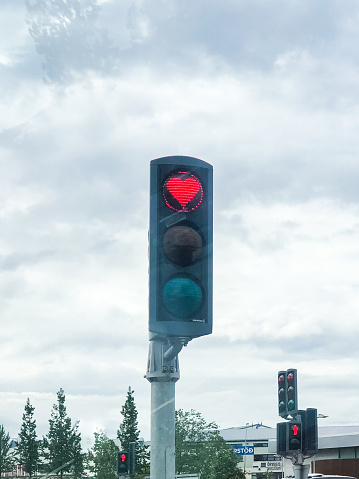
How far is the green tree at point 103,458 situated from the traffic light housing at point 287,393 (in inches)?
2401

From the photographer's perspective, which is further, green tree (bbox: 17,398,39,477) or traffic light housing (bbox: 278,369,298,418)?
green tree (bbox: 17,398,39,477)

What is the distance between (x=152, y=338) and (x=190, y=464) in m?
76.4

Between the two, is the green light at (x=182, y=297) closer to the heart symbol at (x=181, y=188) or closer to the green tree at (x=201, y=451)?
the heart symbol at (x=181, y=188)

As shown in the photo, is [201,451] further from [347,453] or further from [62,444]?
[347,453]

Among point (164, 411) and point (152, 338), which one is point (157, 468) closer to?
point (164, 411)

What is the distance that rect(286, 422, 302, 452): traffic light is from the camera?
1825 cm

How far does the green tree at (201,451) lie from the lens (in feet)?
254

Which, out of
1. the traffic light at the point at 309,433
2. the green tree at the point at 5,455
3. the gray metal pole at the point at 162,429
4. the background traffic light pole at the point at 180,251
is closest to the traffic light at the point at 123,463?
the traffic light at the point at 309,433

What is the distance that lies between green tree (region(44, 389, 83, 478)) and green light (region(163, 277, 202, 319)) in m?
84.1

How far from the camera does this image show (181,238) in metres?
4.01

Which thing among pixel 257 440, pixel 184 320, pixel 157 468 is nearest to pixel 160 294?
pixel 184 320

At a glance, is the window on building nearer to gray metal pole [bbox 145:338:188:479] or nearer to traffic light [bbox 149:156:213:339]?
gray metal pole [bbox 145:338:188:479]

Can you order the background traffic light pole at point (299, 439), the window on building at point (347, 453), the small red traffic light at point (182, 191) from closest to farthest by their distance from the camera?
the small red traffic light at point (182, 191), the background traffic light pole at point (299, 439), the window on building at point (347, 453)

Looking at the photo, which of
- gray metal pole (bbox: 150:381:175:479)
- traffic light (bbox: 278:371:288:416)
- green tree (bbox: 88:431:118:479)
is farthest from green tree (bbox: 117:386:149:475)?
gray metal pole (bbox: 150:381:175:479)
